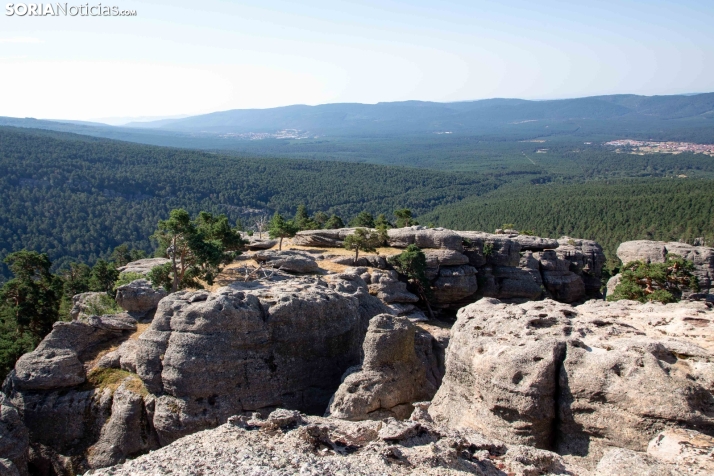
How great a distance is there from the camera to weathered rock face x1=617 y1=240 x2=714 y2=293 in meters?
46.4

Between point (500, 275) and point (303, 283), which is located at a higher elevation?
point (303, 283)

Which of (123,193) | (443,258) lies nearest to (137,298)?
(443,258)

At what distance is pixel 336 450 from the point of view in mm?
13586

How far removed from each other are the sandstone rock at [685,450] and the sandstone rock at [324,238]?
3751 centimetres

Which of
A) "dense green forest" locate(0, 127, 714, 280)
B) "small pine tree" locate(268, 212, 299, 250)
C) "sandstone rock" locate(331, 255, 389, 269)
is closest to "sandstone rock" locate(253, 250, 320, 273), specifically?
"sandstone rock" locate(331, 255, 389, 269)

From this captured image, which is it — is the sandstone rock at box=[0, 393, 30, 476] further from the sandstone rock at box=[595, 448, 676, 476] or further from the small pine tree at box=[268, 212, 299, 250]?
the small pine tree at box=[268, 212, 299, 250]

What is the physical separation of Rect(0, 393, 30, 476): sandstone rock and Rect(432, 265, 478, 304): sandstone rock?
3212cm

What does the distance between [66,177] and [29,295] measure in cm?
13276

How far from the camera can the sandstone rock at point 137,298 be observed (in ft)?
90.4

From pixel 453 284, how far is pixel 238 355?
27809 mm

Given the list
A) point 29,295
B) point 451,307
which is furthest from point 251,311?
point 451,307

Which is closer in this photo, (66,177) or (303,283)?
(303,283)

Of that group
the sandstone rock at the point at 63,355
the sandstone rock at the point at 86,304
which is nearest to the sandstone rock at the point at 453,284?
the sandstone rock at the point at 86,304

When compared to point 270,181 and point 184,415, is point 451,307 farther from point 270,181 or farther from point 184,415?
point 270,181
